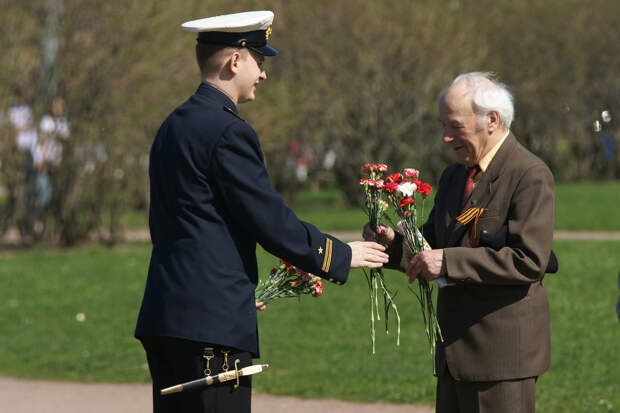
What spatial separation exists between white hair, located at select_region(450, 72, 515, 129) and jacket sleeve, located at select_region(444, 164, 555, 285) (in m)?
0.26

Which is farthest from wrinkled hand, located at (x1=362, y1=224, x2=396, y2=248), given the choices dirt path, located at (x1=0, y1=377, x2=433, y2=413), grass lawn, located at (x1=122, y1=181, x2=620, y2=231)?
grass lawn, located at (x1=122, y1=181, x2=620, y2=231)

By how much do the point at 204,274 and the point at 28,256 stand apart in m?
11.5

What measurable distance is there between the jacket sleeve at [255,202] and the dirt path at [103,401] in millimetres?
3168

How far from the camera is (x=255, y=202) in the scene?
3.32 m

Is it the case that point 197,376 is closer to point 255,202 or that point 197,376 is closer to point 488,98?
point 255,202

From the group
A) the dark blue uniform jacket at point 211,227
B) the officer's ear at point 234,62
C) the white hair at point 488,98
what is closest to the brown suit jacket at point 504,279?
the white hair at point 488,98

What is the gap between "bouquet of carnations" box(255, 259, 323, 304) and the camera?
404 cm

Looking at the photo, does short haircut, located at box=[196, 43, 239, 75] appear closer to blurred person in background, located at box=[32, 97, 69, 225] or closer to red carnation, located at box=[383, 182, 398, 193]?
red carnation, located at box=[383, 182, 398, 193]

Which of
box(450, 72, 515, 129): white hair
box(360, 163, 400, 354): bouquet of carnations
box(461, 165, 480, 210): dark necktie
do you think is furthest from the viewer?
box(360, 163, 400, 354): bouquet of carnations

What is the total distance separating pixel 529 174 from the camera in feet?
12.2

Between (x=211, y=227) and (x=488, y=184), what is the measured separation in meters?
1.11

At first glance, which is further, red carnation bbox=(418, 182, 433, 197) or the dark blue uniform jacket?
red carnation bbox=(418, 182, 433, 197)

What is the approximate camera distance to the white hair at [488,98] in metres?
3.77

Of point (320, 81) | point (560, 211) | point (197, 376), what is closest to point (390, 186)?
point (197, 376)
